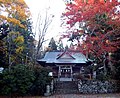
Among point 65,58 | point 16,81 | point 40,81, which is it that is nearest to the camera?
point 16,81

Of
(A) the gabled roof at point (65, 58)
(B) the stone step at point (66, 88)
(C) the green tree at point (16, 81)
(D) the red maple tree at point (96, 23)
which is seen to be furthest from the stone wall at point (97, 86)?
(A) the gabled roof at point (65, 58)

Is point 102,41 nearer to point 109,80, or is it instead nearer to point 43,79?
point 109,80

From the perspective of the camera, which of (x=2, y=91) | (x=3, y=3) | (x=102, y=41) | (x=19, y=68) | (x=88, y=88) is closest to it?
(x=3, y=3)

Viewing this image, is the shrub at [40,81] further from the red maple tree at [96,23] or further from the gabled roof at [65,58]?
the gabled roof at [65,58]

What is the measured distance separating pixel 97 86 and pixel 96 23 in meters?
7.21

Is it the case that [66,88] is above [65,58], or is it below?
below

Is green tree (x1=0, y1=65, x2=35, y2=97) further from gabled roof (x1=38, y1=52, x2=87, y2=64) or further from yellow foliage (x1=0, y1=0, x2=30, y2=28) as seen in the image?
gabled roof (x1=38, y1=52, x2=87, y2=64)

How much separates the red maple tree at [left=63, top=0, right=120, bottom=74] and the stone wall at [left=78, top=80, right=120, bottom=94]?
374 centimetres

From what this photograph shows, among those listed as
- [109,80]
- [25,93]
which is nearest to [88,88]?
[109,80]

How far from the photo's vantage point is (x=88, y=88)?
78.6ft

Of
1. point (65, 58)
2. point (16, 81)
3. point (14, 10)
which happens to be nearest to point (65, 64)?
point (65, 58)

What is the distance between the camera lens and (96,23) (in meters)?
25.5

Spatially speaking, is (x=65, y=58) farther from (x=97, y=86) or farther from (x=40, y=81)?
(x=40, y=81)

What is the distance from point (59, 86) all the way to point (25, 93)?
539 cm
